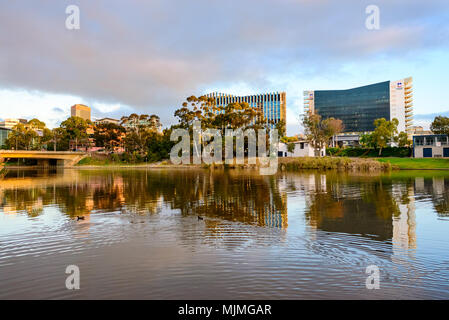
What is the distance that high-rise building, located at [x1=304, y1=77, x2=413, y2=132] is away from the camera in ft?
541

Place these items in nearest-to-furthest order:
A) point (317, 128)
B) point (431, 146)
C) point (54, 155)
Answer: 1. point (317, 128)
2. point (431, 146)
3. point (54, 155)

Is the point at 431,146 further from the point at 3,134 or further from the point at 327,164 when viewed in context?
the point at 3,134

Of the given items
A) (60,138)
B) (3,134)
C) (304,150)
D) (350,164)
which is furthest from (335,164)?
(3,134)

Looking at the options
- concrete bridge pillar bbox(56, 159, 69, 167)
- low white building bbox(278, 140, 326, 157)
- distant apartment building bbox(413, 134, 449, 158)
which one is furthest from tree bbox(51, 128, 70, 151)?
distant apartment building bbox(413, 134, 449, 158)

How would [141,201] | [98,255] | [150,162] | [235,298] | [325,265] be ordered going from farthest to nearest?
1. [150,162]
2. [141,201]
3. [98,255]
4. [325,265]
5. [235,298]

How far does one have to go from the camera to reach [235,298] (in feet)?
19.8

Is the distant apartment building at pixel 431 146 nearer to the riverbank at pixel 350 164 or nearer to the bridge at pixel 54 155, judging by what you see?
the riverbank at pixel 350 164

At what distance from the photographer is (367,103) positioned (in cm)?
17738

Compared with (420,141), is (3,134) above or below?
above

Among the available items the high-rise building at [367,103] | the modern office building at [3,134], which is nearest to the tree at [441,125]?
the high-rise building at [367,103]

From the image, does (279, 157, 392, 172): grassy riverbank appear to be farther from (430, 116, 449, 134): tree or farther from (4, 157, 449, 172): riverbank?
(430, 116, 449, 134): tree
